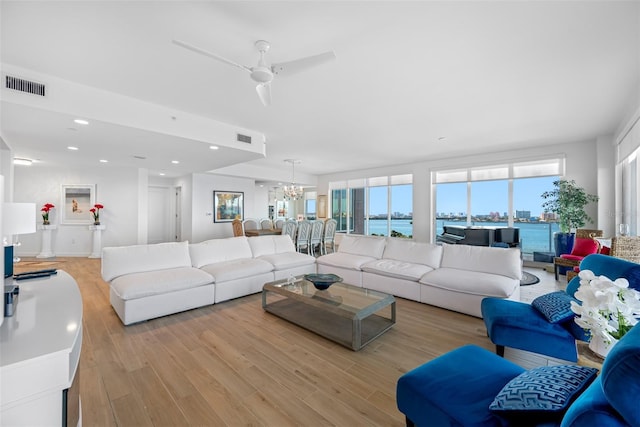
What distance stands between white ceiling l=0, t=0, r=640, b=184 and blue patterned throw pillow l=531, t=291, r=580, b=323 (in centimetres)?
228

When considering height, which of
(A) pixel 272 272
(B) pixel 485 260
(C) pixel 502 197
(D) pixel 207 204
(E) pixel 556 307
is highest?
(C) pixel 502 197

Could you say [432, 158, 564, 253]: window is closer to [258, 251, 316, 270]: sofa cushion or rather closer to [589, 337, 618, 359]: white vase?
[258, 251, 316, 270]: sofa cushion

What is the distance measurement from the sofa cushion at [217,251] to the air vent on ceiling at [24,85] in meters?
2.51

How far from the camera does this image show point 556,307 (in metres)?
2.17

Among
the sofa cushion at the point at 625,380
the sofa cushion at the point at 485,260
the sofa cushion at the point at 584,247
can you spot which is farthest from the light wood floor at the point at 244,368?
the sofa cushion at the point at 584,247

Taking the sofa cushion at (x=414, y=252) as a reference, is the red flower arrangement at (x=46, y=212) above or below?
above

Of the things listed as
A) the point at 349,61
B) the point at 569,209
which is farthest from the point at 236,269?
the point at 569,209

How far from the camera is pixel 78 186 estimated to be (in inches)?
282

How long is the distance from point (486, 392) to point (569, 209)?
5.98 metres

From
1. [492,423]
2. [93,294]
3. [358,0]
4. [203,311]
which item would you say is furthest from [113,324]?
[358,0]

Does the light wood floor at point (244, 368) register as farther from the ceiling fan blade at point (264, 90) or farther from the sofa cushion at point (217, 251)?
the ceiling fan blade at point (264, 90)

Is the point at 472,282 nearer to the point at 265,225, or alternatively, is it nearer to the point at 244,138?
the point at 244,138

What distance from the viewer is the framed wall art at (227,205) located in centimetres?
846

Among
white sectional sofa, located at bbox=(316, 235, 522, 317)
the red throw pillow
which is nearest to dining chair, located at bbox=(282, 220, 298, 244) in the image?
white sectional sofa, located at bbox=(316, 235, 522, 317)
